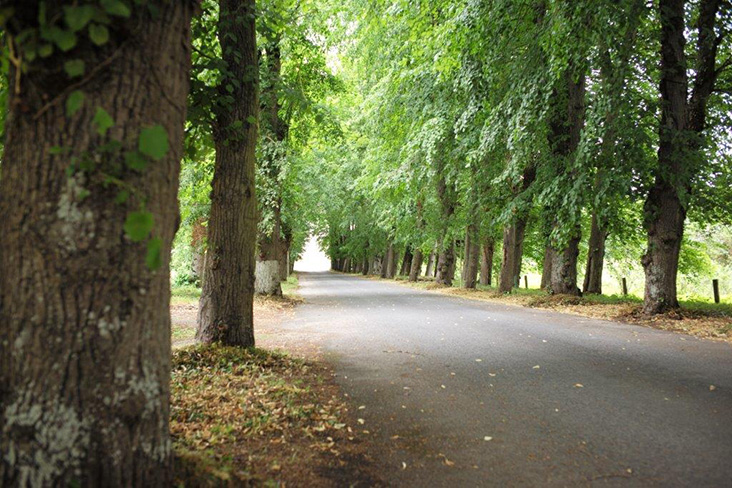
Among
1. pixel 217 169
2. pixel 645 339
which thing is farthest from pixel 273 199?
pixel 645 339

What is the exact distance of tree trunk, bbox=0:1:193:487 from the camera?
195cm

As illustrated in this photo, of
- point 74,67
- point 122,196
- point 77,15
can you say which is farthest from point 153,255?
point 77,15

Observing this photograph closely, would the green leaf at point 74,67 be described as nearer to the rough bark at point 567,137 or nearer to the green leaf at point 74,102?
the green leaf at point 74,102

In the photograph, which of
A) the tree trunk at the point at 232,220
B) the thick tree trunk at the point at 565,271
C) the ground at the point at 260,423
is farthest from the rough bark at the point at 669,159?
the tree trunk at the point at 232,220

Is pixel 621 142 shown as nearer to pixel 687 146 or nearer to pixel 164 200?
pixel 687 146

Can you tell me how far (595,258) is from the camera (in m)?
19.4

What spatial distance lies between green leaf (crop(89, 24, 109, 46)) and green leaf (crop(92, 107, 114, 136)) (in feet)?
0.84

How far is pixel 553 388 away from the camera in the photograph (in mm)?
5219

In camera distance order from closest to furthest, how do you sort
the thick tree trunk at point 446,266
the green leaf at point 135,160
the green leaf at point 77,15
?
1. the green leaf at point 77,15
2. the green leaf at point 135,160
3. the thick tree trunk at point 446,266

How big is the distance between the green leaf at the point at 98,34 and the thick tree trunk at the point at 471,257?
21.4 m

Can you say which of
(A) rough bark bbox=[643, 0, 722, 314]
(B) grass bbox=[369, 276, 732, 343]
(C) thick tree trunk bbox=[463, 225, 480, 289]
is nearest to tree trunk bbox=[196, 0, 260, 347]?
(B) grass bbox=[369, 276, 732, 343]

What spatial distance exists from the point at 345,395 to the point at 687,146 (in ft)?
35.6

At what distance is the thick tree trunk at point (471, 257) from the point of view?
22.6 metres

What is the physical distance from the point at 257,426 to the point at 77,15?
307 centimetres
